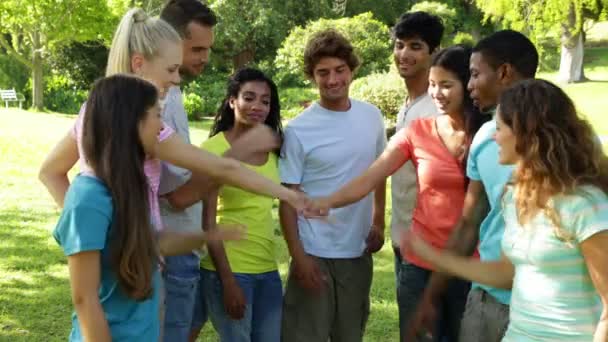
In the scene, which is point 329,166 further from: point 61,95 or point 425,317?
point 61,95

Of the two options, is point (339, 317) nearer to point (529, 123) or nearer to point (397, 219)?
point (397, 219)

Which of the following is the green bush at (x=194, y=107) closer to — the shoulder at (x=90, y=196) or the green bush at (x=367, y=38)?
the green bush at (x=367, y=38)

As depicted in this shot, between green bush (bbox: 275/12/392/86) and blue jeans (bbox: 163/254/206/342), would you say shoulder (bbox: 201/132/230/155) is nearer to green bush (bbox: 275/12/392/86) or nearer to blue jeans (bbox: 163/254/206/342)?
blue jeans (bbox: 163/254/206/342)

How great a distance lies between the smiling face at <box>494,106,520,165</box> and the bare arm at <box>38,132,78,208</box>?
1496 mm

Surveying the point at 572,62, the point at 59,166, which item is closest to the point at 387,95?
the point at 59,166

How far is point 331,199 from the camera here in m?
3.50

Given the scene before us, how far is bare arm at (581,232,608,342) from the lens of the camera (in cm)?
228

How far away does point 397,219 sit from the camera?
152 inches

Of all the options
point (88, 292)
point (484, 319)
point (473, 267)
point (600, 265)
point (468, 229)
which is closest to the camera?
point (600, 265)

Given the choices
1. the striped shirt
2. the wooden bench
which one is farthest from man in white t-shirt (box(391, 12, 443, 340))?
the wooden bench

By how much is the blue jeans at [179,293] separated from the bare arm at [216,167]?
49cm

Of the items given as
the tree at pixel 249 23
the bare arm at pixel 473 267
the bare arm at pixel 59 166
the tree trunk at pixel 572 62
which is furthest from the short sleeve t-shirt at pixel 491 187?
the tree at pixel 249 23

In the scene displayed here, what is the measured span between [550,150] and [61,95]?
30.9 m

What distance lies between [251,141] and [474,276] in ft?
4.33
